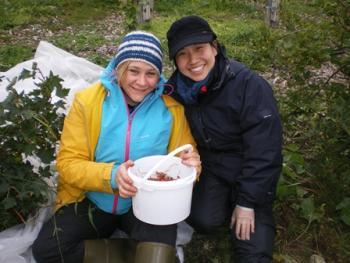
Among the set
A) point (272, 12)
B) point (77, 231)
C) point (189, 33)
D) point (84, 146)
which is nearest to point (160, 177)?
point (84, 146)

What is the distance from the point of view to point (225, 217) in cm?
257

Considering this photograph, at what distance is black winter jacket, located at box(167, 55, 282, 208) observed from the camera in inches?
89.5

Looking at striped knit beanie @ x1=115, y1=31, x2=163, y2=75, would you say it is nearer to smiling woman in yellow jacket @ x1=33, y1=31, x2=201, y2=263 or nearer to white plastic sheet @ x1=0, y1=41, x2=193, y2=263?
smiling woman in yellow jacket @ x1=33, y1=31, x2=201, y2=263

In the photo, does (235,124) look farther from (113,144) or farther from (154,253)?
(154,253)

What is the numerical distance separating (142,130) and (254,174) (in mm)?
592

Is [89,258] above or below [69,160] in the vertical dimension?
below

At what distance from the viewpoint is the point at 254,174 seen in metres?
2.28

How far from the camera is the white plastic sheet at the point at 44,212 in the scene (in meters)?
2.31

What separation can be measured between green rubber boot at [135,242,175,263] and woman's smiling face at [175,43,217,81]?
32.4 inches

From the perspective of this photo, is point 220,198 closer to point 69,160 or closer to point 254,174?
point 254,174

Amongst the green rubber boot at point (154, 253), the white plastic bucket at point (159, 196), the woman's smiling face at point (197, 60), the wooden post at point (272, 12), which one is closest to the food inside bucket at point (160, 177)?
the white plastic bucket at point (159, 196)

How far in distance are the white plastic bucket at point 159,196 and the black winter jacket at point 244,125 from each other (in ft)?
0.92

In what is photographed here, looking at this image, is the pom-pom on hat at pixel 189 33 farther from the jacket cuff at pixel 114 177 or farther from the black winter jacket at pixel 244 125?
the jacket cuff at pixel 114 177

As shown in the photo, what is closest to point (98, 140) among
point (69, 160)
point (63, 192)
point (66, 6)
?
point (69, 160)
